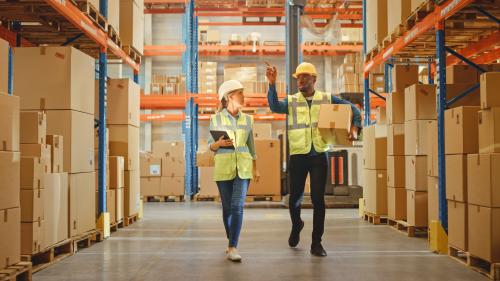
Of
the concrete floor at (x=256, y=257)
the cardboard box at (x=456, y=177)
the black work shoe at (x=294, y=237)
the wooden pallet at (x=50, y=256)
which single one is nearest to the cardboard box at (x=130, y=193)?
the concrete floor at (x=256, y=257)

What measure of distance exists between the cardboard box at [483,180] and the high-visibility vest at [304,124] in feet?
4.59

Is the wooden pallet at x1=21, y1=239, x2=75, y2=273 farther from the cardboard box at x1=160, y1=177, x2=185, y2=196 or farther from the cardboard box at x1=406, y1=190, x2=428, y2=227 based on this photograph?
the cardboard box at x1=160, y1=177, x2=185, y2=196

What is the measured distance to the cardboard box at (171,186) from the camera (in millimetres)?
14984

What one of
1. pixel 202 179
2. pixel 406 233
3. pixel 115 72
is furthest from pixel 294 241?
pixel 115 72

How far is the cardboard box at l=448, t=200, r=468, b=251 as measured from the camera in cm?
546

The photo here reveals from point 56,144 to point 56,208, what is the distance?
633 mm

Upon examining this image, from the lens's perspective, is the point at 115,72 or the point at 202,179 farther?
the point at 115,72

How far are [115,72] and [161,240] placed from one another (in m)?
12.4

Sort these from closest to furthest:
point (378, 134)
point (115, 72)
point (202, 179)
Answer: point (378, 134) → point (202, 179) → point (115, 72)

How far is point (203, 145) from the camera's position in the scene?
17.7 metres

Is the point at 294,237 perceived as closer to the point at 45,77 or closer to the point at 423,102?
the point at 423,102

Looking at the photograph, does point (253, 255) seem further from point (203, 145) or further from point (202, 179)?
point (203, 145)

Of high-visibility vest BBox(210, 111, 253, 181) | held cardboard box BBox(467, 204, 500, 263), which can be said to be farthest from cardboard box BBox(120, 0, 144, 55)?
held cardboard box BBox(467, 204, 500, 263)

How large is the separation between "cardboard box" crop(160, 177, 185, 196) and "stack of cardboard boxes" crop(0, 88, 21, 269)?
10171 mm
